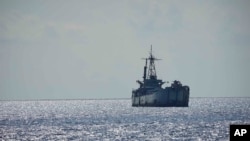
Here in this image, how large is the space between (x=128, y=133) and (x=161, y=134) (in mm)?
5262

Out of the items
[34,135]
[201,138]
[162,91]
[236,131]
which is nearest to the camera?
[236,131]

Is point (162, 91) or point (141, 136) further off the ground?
point (162, 91)

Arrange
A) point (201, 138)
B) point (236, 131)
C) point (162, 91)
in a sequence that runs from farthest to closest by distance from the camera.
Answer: point (162, 91), point (201, 138), point (236, 131)

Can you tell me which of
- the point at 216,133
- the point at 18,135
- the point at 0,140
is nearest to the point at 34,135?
the point at 18,135

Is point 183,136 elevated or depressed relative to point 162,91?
depressed

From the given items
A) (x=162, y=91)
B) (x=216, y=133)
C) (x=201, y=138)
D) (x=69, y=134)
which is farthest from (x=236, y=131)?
(x=162, y=91)

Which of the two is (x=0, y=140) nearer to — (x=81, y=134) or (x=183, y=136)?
(x=81, y=134)

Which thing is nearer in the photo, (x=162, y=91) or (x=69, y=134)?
(x=69, y=134)

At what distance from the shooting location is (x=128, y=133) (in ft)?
305

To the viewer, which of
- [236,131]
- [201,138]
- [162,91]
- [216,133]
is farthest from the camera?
[162,91]

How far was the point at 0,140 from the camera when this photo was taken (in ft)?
285

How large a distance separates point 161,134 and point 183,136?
15.7ft

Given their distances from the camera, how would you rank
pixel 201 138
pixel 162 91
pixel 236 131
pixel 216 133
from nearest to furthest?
1. pixel 236 131
2. pixel 201 138
3. pixel 216 133
4. pixel 162 91

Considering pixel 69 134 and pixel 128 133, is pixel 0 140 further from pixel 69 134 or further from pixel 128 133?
pixel 128 133
